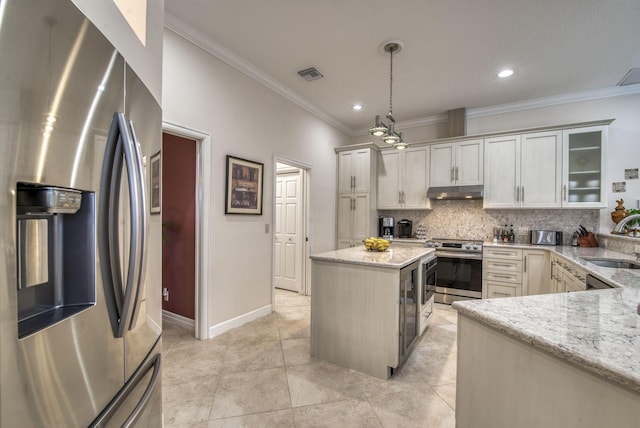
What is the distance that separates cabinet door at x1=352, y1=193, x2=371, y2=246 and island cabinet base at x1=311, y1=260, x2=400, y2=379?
2373mm

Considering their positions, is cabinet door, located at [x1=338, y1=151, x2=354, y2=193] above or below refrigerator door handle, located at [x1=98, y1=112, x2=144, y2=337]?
above

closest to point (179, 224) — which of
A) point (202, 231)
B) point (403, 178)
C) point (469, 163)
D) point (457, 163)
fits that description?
point (202, 231)

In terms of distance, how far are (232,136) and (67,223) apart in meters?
2.55

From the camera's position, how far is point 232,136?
300cm

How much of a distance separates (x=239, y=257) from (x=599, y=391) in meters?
2.89

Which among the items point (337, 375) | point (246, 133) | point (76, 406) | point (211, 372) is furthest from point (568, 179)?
point (76, 406)

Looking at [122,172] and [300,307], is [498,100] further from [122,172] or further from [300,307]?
[122,172]

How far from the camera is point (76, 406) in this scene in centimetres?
62

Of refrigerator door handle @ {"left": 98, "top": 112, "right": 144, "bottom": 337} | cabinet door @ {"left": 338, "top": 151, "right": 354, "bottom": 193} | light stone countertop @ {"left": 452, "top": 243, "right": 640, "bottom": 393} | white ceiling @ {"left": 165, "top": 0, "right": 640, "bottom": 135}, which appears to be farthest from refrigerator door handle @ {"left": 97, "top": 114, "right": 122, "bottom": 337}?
cabinet door @ {"left": 338, "top": 151, "right": 354, "bottom": 193}

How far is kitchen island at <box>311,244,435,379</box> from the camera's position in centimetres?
213

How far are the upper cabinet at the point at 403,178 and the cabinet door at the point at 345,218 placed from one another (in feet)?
1.74

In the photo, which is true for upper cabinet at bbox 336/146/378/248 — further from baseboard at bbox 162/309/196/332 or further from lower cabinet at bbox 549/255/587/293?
baseboard at bbox 162/309/196/332

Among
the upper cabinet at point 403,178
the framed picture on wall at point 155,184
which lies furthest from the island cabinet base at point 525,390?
the upper cabinet at point 403,178

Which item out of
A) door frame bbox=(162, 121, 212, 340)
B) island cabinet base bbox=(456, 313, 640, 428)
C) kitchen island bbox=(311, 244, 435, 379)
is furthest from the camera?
door frame bbox=(162, 121, 212, 340)
